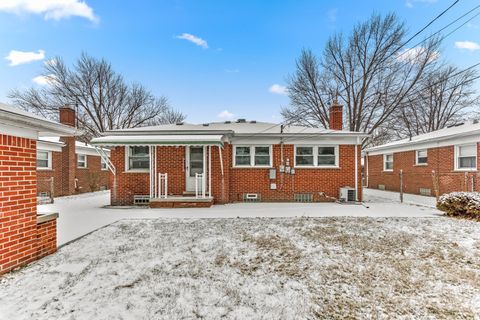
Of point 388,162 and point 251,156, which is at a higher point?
point 251,156

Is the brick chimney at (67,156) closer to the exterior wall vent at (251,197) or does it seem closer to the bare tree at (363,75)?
the exterior wall vent at (251,197)

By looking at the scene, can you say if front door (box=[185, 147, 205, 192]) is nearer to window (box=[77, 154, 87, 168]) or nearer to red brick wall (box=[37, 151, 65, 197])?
red brick wall (box=[37, 151, 65, 197])

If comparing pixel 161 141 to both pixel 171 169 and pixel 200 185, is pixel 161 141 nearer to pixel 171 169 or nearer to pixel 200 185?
pixel 171 169

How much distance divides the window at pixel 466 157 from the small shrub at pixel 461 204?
14.2 feet

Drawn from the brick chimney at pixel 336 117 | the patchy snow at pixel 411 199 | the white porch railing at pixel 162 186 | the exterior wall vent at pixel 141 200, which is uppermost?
the brick chimney at pixel 336 117

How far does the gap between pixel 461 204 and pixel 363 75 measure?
17.7 meters

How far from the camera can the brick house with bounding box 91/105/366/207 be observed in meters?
10.3

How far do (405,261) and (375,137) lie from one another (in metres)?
23.5

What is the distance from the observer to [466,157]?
1106cm

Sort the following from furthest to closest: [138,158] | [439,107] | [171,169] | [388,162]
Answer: [439,107] → [388,162] → [138,158] → [171,169]

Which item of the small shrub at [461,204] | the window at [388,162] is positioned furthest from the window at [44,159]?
the window at [388,162]

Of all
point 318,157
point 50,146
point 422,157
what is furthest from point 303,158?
point 50,146

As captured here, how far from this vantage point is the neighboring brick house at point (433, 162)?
10562mm

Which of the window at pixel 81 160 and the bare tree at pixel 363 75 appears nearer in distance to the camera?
the window at pixel 81 160
